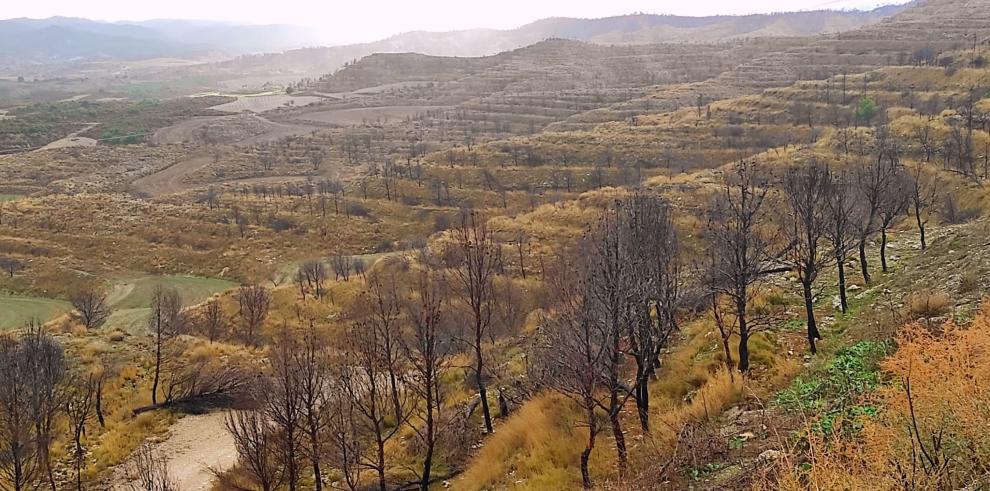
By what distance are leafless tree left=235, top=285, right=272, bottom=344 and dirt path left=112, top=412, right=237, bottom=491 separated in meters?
13.4

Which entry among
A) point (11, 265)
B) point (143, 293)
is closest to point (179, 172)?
point (11, 265)

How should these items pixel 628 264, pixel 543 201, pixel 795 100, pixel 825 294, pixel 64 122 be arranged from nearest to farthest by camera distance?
pixel 628 264
pixel 825 294
pixel 543 201
pixel 795 100
pixel 64 122

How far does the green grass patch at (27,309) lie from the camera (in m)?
42.4

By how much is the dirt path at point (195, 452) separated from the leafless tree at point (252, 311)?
13365mm

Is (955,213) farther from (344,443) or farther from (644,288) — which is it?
(344,443)

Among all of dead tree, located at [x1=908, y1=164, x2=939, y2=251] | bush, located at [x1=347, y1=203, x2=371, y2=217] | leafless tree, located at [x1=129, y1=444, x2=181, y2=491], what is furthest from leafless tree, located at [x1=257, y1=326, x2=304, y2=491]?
bush, located at [x1=347, y1=203, x2=371, y2=217]

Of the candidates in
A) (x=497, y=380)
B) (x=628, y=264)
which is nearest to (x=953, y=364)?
(x=628, y=264)

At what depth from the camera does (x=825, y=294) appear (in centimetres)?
1983

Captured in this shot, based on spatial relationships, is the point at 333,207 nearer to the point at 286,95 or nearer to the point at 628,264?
the point at 628,264

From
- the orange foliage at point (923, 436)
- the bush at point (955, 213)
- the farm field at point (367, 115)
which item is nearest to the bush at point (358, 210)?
the bush at point (955, 213)

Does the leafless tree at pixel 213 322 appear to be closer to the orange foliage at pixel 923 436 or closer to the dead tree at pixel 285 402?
the dead tree at pixel 285 402

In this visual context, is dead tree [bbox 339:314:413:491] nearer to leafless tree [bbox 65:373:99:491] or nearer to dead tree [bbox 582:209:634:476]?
dead tree [bbox 582:209:634:476]

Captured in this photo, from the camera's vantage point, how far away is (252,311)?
36.2 meters

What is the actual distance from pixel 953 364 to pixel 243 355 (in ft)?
87.5
